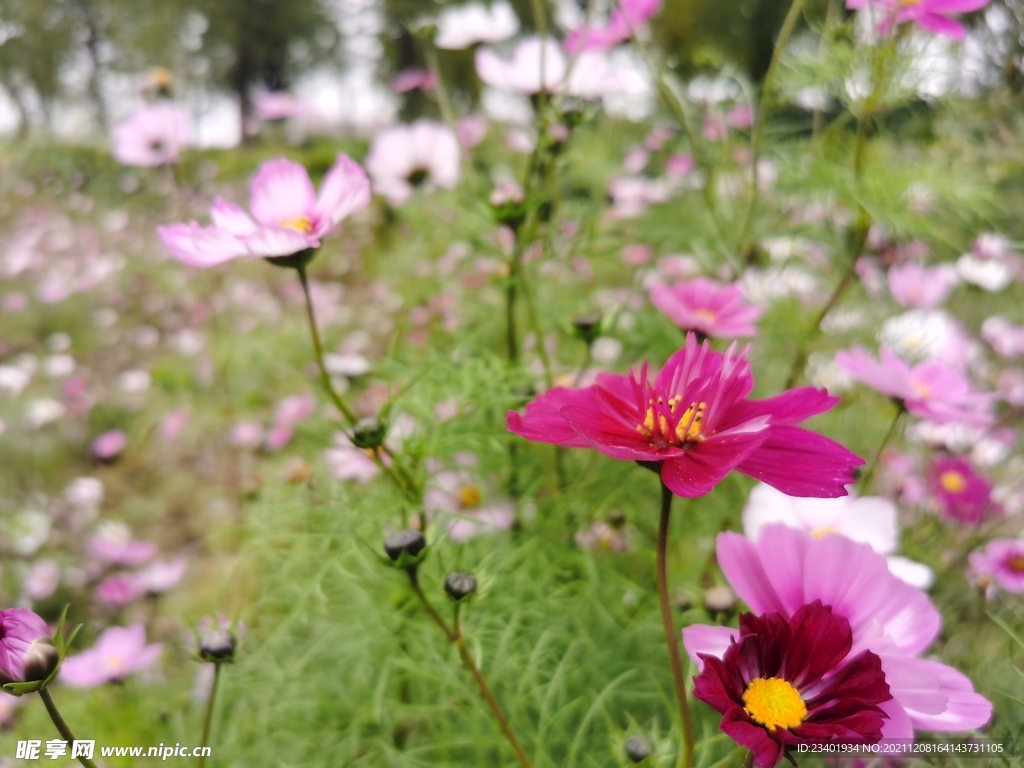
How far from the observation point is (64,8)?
2.87m

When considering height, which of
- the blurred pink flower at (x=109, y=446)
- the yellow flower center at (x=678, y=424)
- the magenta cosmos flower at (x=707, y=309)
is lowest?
the blurred pink flower at (x=109, y=446)

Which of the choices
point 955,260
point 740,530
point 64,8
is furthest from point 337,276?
point 740,530


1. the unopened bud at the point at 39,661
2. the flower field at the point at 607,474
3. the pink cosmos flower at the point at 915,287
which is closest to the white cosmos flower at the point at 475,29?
the flower field at the point at 607,474

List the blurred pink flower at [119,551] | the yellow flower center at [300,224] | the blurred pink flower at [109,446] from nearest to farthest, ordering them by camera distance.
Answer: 1. the yellow flower center at [300,224]
2. the blurred pink flower at [119,551]
3. the blurred pink flower at [109,446]

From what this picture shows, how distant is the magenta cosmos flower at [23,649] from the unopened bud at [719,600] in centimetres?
36

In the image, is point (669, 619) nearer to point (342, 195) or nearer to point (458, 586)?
point (458, 586)

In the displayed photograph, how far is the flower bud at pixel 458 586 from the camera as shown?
341 millimetres

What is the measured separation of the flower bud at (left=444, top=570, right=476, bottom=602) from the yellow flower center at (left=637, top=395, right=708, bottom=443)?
0.13m

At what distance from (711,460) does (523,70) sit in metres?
0.56

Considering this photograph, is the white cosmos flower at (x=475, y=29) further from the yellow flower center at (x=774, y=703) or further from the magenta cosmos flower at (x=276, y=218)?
the yellow flower center at (x=774, y=703)

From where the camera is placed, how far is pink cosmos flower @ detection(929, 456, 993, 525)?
0.72 metres

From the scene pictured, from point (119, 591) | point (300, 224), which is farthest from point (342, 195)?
point (119, 591)

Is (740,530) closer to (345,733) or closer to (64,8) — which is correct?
(345,733)

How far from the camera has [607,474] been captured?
600mm
